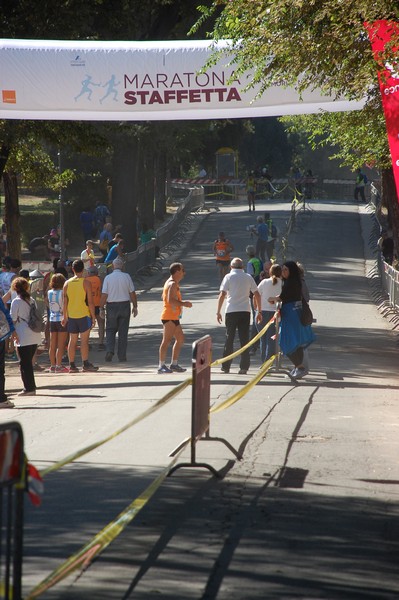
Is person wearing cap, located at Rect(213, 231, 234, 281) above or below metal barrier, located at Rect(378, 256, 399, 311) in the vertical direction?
above

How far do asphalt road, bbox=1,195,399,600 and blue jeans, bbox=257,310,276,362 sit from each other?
0.83m

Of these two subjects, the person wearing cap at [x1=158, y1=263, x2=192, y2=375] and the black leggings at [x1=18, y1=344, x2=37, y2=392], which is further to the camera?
the person wearing cap at [x1=158, y1=263, x2=192, y2=375]

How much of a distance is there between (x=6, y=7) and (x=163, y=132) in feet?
74.0

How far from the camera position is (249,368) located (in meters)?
19.2

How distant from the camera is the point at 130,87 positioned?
16578 millimetres

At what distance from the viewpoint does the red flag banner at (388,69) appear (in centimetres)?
1160

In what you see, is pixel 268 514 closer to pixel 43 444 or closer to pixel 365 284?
pixel 43 444

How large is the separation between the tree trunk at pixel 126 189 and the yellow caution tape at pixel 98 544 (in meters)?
32.5

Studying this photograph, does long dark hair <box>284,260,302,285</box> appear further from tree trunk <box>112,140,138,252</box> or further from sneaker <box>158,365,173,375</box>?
tree trunk <box>112,140,138,252</box>

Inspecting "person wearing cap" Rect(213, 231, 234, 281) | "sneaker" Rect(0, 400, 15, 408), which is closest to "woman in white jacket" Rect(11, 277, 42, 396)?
"sneaker" Rect(0, 400, 15, 408)

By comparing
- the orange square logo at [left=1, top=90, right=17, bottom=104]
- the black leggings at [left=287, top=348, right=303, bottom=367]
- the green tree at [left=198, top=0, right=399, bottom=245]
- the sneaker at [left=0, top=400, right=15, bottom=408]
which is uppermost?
the green tree at [left=198, top=0, right=399, bottom=245]

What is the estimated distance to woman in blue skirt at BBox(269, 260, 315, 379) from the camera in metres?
17.2

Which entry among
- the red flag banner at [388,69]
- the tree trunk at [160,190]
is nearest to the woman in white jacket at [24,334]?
the red flag banner at [388,69]

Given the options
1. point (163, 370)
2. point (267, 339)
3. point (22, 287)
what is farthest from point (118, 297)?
point (22, 287)
